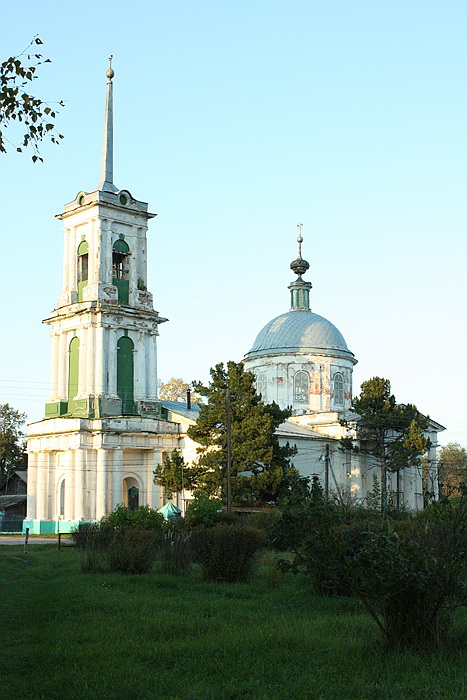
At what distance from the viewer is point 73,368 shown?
4397cm

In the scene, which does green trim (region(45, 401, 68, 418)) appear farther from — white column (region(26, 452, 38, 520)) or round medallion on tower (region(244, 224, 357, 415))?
round medallion on tower (region(244, 224, 357, 415))

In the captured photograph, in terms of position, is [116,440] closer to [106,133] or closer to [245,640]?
[106,133]

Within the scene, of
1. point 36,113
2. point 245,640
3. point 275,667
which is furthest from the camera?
point 245,640

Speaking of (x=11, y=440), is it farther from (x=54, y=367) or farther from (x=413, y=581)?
(x=413, y=581)

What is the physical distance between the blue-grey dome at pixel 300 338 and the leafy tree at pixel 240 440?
15.8m

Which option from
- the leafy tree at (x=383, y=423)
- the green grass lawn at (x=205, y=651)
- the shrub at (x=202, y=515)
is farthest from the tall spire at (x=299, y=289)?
the green grass lawn at (x=205, y=651)

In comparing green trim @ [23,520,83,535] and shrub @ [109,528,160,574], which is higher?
shrub @ [109,528,160,574]

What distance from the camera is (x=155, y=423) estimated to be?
4312cm

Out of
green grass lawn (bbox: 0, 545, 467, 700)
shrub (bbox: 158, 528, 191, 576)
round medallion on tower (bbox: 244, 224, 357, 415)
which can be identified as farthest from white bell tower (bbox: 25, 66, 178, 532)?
green grass lawn (bbox: 0, 545, 467, 700)

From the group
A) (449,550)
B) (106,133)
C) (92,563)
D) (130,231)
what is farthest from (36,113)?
(106,133)

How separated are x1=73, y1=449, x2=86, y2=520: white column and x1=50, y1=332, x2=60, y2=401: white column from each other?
4.37 meters

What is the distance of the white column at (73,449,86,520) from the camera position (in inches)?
1590

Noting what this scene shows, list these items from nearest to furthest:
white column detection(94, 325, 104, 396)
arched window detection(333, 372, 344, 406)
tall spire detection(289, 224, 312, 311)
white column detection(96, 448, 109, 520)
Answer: white column detection(96, 448, 109, 520) < white column detection(94, 325, 104, 396) < arched window detection(333, 372, 344, 406) < tall spire detection(289, 224, 312, 311)

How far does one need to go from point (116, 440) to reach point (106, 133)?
17742mm
